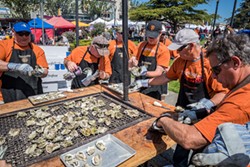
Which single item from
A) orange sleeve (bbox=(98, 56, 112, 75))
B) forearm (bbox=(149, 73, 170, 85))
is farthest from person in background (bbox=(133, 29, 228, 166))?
orange sleeve (bbox=(98, 56, 112, 75))

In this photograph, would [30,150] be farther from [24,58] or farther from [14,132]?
[24,58]

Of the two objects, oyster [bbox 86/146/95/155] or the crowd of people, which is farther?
oyster [bbox 86/146/95/155]

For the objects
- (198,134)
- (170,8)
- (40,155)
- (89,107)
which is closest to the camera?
(198,134)

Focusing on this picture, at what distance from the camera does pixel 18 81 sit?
264cm

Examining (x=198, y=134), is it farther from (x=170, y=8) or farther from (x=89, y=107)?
(x=170, y=8)

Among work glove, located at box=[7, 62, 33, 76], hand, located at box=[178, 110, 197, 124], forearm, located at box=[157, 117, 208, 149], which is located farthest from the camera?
work glove, located at box=[7, 62, 33, 76]

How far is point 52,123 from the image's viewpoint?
69.5 inches

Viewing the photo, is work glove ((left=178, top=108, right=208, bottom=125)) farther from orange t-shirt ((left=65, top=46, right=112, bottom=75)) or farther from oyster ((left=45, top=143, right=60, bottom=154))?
orange t-shirt ((left=65, top=46, right=112, bottom=75))

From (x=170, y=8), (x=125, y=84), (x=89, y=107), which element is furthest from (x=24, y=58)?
(x=170, y=8)

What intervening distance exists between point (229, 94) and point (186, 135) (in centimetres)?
39

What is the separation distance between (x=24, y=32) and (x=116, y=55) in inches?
75.4

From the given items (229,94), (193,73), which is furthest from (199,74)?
(229,94)

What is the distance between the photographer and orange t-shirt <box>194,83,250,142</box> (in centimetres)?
113

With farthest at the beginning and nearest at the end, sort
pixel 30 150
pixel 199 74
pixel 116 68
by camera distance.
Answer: pixel 116 68, pixel 199 74, pixel 30 150
